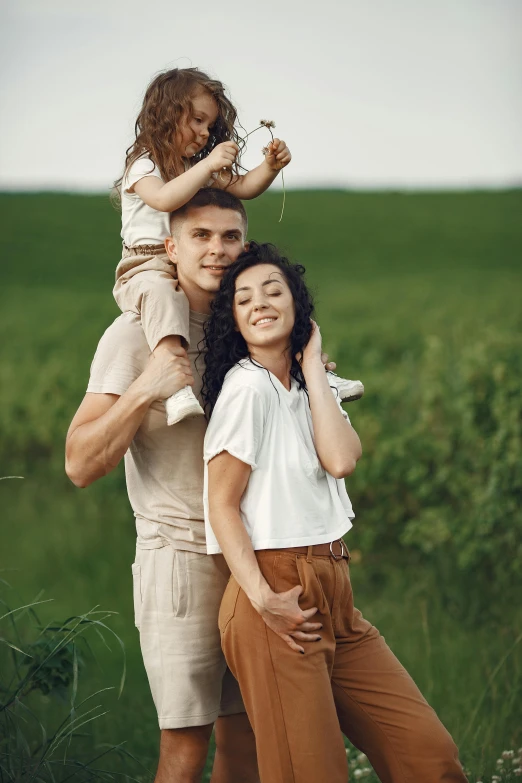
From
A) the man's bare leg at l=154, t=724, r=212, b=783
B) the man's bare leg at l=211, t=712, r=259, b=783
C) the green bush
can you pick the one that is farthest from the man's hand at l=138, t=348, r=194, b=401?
the green bush

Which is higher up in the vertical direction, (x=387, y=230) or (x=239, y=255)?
(x=387, y=230)

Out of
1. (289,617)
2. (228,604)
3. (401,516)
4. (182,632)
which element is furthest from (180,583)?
(401,516)

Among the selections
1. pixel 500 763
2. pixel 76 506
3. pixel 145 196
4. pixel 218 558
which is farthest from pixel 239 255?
pixel 76 506

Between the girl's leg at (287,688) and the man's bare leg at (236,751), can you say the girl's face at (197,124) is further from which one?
the man's bare leg at (236,751)

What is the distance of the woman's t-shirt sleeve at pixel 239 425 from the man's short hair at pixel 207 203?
727mm

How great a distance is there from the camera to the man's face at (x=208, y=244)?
3809 millimetres

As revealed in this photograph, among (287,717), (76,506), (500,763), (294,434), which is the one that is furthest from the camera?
(76,506)

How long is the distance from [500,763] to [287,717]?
1910 millimetres

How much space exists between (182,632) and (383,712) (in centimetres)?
71

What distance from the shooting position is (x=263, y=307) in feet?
11.8

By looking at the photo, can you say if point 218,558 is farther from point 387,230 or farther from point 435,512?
point 387,230

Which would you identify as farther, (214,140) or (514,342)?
(514,342)

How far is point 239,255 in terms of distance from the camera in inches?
149

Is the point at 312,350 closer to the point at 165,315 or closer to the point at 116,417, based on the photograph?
the point at 165,315
